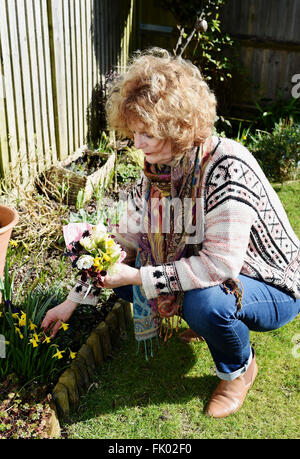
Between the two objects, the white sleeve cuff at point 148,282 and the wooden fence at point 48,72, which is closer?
the white sleeve cuff at point 148,282

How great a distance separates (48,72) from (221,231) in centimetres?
276

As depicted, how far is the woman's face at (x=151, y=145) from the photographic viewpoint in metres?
2.04

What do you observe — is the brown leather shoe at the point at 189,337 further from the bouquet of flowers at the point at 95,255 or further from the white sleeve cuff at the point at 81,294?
the bouquet of flowers at the point at 95,255

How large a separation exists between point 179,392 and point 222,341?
52 centimetres

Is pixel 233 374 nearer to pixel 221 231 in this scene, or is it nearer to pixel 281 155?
pixel 221 231

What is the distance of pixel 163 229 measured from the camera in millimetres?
2395

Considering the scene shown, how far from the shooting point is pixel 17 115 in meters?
3.76

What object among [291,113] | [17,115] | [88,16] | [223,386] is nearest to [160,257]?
[223,386]

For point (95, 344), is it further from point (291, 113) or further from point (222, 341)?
point (291, 113)

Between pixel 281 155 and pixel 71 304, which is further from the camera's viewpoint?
pixel 281 155

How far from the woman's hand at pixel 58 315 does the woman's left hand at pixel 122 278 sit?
330mm

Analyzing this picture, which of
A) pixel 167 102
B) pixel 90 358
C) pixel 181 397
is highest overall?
pixel 167 102

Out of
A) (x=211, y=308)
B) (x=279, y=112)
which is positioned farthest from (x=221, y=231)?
(x=279, y=112)

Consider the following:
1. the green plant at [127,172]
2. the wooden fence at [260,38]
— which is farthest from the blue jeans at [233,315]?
the wooden fence at [260,38]
